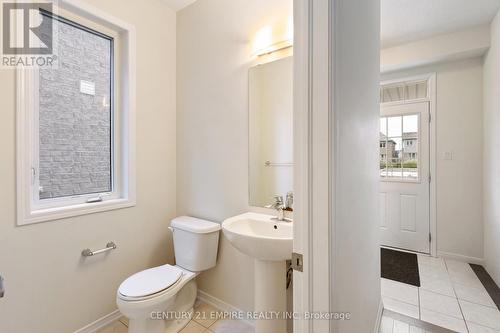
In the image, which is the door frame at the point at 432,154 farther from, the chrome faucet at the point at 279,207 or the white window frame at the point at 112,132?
the white window frame at the point at 112,132

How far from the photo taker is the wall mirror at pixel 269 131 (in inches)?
66.1

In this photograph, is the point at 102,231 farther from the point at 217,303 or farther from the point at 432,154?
the point at 432,154

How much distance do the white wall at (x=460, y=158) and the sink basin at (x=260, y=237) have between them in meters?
2.51

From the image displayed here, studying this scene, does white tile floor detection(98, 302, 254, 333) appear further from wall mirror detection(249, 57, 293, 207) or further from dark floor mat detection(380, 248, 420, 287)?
dark floor mat detection(380, 248, 420, 287)

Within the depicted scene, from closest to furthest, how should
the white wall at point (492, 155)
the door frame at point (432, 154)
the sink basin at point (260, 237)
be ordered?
the sink basin at point (260, 237) < the white wall at point (492, 155) < the door frame at point (432, 154)

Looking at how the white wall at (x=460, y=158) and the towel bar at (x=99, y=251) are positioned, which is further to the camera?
the white wall at (x=460, y=158)

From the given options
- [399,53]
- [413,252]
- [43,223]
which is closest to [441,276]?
[413,252]

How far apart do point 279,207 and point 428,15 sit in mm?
2383

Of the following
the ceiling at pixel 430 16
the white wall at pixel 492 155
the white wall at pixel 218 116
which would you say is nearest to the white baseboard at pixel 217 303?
the white wall at pixel 218 116

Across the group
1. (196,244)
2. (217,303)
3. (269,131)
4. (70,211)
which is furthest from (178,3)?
(217,303)

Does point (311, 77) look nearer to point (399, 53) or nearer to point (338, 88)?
point (338, 88)

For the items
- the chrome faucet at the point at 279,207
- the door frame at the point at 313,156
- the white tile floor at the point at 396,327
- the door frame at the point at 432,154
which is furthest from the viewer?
the door frame at the point at 432,154

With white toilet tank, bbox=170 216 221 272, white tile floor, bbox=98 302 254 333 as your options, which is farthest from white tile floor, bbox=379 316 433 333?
white toilet tank, bbox=170 216 221 272

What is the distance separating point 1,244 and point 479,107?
4242 mm
